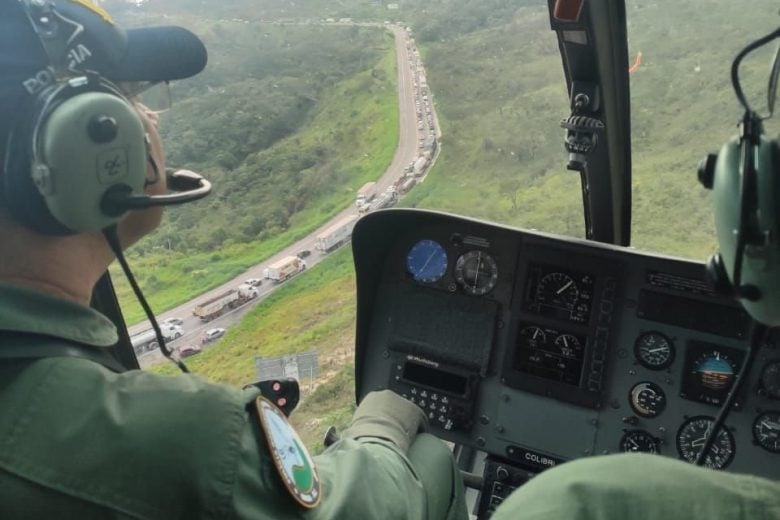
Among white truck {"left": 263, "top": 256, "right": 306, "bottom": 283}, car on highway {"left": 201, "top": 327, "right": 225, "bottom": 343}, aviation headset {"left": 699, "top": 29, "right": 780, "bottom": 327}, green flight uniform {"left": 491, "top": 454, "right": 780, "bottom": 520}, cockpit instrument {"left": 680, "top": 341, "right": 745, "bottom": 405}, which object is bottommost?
cockpit instrument {"left": 680, "top": 341, "right": 745, "bottom": 405}

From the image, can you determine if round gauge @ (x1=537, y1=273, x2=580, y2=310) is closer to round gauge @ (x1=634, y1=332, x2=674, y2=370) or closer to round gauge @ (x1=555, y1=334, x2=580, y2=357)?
round gauge @ (x1=555, y1=334, x2=580, y2=357)

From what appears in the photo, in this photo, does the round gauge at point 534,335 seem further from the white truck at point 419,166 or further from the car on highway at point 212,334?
the car on highway at point 212,334

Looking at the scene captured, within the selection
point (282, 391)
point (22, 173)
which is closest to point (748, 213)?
point (22, 173)

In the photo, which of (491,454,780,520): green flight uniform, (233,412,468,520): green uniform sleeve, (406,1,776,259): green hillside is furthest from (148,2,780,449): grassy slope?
(491,454,780,520): green flight uniform

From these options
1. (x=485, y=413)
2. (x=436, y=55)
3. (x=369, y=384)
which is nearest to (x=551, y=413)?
(x=485, y=413)

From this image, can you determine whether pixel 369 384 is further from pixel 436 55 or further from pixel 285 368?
pixel 436 55

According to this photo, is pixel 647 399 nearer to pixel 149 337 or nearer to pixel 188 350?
pixel 188 350
